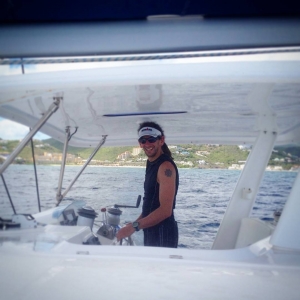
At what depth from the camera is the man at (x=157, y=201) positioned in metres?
2.03

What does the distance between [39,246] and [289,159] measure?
75.3 inches

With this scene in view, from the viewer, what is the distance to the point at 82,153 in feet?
11.1

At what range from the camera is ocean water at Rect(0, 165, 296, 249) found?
2518 millimetres

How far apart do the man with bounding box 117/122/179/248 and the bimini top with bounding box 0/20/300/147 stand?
0.31 metres

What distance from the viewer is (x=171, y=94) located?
1909mm

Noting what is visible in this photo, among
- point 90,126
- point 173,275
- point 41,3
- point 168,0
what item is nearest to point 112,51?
point 168,0

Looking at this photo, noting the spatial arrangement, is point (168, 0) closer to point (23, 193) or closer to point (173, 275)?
point (23, 193)

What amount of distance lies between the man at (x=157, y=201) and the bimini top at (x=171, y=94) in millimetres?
311

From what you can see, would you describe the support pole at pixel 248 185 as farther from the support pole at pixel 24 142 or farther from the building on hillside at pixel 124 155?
the support pole at pixel 24 142

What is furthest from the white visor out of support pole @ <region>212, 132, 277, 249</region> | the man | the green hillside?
support pole @ <region>212, 132, 277, 249</region>

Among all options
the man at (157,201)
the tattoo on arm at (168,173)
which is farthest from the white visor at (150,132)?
the tattoo on arm at (168,173)

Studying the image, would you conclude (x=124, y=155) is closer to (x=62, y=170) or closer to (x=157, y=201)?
(x=62, y=170)

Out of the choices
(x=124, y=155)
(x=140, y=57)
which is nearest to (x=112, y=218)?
(x=124, y=155)

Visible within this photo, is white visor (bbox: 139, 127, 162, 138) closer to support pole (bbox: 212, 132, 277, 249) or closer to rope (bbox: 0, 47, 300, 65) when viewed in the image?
rope (bbox: 0, 47, 300, 65)
